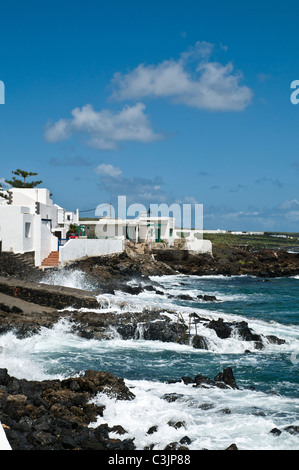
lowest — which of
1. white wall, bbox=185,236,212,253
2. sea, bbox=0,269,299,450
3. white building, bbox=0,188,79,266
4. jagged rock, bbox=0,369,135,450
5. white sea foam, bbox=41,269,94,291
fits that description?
sea, bbox=0,269,299,450

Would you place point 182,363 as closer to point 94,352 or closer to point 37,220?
point 94,352

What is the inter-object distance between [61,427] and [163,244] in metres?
37.8

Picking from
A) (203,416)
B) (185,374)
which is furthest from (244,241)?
(203,416)

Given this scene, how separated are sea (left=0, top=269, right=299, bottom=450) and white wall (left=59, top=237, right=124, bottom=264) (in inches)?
405

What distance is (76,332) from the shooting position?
1575cm

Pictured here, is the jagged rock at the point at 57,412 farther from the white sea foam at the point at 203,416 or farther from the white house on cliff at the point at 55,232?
the white house on cliff at the point at 55,232

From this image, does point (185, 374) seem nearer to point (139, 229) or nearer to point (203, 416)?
point (203, 416)

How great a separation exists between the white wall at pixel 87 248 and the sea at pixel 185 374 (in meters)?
10.3

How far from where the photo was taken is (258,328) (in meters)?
17.4

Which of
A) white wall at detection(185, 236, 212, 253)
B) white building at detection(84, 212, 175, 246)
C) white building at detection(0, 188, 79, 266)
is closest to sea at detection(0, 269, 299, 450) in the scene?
white building at detection(0, 188, 79, 266)

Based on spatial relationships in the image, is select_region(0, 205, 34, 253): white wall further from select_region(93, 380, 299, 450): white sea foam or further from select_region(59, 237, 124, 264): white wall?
select_region(93, 380, 299, 450): white sea foam

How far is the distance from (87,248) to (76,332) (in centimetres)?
1553

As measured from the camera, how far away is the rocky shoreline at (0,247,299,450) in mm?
7336
